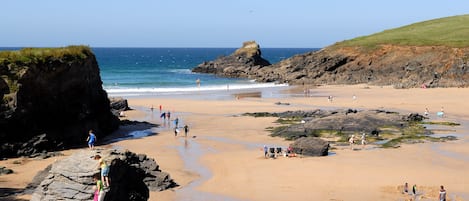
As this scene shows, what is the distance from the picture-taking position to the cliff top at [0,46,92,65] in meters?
32.5

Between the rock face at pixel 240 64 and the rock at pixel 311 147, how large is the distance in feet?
248

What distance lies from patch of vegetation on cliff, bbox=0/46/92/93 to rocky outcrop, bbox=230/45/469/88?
48338 mm

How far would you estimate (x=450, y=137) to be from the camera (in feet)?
119

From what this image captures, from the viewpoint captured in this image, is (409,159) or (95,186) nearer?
(95,186)

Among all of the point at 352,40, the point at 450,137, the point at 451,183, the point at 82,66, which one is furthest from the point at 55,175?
the point at 352,40

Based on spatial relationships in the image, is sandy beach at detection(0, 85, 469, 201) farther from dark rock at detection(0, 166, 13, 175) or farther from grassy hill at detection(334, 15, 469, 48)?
grassy hill at detection(334, 15, 469, 48)

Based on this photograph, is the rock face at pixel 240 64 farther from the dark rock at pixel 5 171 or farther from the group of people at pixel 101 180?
the group of people at pixel 101 180

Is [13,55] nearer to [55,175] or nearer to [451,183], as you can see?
[55,175]

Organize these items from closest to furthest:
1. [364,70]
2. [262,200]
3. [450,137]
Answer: [262,200] < [450,137] < [364,70]

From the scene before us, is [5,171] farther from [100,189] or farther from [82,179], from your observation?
[100,189]

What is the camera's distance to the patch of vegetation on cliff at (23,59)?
105 feet

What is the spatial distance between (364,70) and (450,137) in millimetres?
51441

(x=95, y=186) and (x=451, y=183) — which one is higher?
(x=95, y=186)

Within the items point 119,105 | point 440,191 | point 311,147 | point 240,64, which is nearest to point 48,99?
point 311,147
